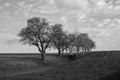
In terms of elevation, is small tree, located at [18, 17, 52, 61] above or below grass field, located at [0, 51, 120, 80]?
above

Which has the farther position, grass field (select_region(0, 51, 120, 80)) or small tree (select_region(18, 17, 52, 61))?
small tree (select_region(18, 17, 52, 61))

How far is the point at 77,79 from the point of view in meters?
20.2

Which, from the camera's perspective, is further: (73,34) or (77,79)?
(73,34)

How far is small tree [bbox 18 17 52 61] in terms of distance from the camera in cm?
5781

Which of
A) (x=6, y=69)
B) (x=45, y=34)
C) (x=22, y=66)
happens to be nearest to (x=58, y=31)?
(x=45, y=34)

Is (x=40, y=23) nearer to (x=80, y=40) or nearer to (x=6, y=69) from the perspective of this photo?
(x=6, y=69)

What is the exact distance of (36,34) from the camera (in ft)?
191

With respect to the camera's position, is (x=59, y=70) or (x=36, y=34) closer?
(x=59, y=70)

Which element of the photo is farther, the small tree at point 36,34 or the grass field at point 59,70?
the small tree at point 36,34

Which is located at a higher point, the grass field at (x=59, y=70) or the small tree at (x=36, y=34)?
the small tree at (x=36, y=34)

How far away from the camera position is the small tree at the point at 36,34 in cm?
5781

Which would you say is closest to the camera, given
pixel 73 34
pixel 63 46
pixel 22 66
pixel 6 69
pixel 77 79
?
pixel 77 79

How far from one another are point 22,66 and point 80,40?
236 feet

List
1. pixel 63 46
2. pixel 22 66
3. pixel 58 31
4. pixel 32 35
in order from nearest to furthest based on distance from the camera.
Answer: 1. pixel 22 66
2. pixel 32 35
3. pixel 58 31
4. pixel 63 46
